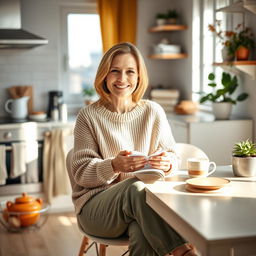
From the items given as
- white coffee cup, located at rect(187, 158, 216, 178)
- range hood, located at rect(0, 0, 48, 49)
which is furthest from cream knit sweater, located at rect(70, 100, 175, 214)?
range hood, located at rect(0, 0, 48, 49)

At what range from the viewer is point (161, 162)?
1946mm

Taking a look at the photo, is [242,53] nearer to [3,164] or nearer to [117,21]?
[117,21]

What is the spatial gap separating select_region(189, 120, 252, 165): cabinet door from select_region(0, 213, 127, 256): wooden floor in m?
1.01

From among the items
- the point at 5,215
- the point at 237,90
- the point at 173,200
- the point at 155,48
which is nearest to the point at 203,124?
the point at 237,90

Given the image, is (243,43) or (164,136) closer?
(164,136)

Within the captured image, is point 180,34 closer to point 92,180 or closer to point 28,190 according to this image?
point 28,190

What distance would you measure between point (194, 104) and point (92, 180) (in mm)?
2305

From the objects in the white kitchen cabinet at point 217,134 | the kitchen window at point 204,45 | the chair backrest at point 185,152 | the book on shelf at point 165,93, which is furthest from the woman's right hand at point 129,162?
the book on shelf at point 165,93

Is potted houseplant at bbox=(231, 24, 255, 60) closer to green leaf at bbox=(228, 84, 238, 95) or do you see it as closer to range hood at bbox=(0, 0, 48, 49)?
green leaf at bbox=(228, 84, 238, 95)

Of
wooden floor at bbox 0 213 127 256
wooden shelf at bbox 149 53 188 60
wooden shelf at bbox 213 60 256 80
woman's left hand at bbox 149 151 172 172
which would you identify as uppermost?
wooden shelf at bbox 149 53 188 60

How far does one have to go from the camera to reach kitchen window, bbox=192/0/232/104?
4189 millimetres

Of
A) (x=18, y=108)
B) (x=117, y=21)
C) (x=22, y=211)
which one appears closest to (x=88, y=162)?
(x=22, y=211)

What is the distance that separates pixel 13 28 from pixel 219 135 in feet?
6.71

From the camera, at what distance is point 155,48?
15.5 ft
